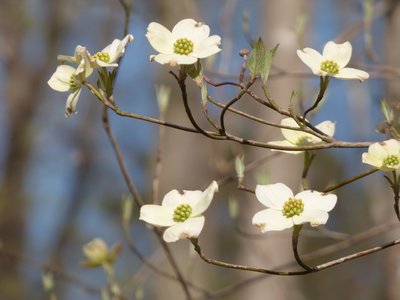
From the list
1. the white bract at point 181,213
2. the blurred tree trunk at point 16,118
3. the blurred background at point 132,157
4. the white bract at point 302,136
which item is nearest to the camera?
the white bract at point 181,213

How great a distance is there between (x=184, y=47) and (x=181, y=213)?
167 mm

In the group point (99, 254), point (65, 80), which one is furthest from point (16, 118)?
point (65, 80)

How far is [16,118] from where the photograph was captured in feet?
16.8

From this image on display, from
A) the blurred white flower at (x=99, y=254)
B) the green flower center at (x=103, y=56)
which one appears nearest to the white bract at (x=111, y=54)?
the green flower center at (x=103, y=56)

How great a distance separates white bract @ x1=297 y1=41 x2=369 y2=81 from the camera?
0.67 meters

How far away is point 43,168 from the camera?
539 cm

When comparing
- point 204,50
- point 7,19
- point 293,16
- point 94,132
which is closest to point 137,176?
point 94,132

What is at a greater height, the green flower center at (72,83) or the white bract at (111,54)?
the white bract at (111,54)

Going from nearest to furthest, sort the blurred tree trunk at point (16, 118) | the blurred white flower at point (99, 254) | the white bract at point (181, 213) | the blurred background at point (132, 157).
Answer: the white bract at point (181, 213) → the blurred white flower at point (99, 254) → the blurred background at point (132, 157) → the blurred tree trunk at point (16, 118)

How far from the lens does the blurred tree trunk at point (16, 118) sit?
4.85m

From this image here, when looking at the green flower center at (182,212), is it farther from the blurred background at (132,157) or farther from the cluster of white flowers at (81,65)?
the blurred background at (132,157)

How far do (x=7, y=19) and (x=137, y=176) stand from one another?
2.04 meters

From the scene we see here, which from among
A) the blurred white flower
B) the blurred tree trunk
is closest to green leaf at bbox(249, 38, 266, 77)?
the blurred white flower

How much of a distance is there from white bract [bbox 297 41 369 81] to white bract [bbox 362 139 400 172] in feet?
0.23
